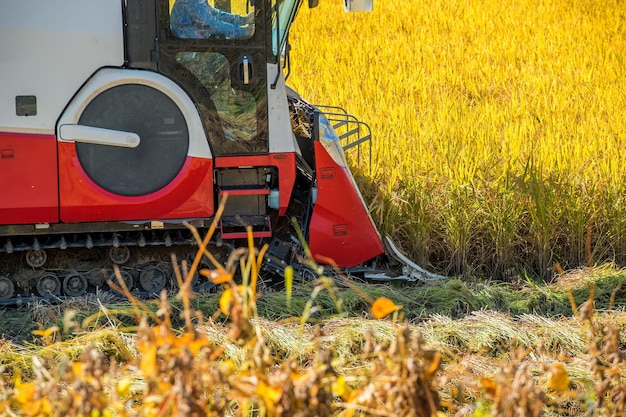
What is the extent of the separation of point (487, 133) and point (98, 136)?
3.22m

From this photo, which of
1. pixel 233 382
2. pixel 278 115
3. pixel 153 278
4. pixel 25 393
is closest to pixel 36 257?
pixel 153 278

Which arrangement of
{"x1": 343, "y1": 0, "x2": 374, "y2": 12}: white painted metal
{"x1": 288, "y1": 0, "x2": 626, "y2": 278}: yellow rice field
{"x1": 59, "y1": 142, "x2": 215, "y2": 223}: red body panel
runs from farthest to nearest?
1. {"x1": 288, "y1": 0, "x2": 626, "y2": 278}: yellow rice field
2. {"x1": 343, "y1": 0, "x2": 374, "y2": 12}: white painted metal
3. {"x1": 59, "y1": 142, "x2": 215, "y2": 223}: red body panel

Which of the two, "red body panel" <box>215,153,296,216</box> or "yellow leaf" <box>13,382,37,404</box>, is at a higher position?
"yellow leaf" <box>13,382,37,404</box>

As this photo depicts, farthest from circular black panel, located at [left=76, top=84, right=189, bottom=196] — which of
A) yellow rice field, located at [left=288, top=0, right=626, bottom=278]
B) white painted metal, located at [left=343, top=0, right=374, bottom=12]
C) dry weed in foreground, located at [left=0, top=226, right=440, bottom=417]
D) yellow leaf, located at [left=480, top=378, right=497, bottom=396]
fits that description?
yellow leaf, located at [left=480, top=378, right=497, bottom=396]

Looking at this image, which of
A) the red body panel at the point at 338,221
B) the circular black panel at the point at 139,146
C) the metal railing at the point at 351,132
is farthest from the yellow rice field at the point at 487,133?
the circular black panel at the point at 139,146

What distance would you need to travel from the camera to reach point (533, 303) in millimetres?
5457

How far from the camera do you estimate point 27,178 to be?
490 cm

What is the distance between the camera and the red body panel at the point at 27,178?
4852 mm

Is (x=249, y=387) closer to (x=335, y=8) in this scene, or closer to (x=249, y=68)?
(x=249, y=68)

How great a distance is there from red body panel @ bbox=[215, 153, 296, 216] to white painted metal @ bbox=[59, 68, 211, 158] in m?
0.13

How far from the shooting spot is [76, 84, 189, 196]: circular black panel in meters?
4.97

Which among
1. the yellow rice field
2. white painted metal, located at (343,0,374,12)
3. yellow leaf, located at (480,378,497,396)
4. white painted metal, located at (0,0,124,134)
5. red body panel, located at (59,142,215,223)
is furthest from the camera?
the yellow rice field

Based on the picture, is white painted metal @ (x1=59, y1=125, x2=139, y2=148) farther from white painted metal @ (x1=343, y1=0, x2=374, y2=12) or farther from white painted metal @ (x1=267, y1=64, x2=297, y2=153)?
white painted metal @ (x1=343, y1=0, x2=374, y2=12)

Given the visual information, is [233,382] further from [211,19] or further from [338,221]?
[338,221]
